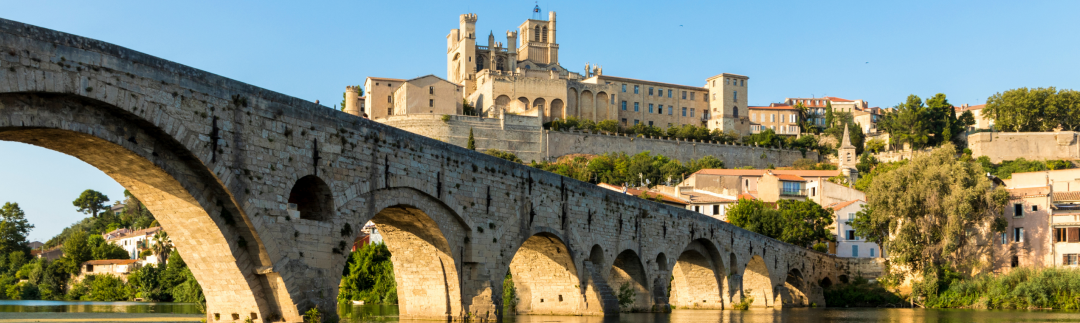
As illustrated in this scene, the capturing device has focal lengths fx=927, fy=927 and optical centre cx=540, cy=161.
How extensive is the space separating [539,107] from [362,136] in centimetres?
7761

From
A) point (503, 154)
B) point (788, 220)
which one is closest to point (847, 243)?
point (788, 220)

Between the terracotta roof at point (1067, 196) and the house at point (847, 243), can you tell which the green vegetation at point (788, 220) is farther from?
the terracotta roof at point (1067, 196)

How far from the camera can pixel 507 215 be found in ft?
87.9

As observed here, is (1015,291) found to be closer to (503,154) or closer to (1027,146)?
(503,154)

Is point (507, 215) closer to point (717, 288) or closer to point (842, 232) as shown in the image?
point (717, 288)

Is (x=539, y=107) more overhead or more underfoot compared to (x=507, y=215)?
more overhead

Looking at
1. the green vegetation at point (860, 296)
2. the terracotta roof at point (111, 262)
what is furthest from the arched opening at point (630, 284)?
the terracotta roof at point (111, 262)

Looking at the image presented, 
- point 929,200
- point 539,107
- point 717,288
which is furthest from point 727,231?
point 539,107

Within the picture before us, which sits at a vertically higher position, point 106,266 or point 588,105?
point 588,105

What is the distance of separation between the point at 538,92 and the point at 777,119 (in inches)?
1464

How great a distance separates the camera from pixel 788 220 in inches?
2334

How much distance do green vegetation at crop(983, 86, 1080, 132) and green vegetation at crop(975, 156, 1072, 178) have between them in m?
7.86

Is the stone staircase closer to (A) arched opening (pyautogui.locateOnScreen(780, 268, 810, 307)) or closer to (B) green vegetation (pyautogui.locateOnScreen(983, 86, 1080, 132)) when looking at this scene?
(A) arched opening (pyautogui.locateOnScreen(780, 268, 810, 307))

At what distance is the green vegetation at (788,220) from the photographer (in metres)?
58.2
